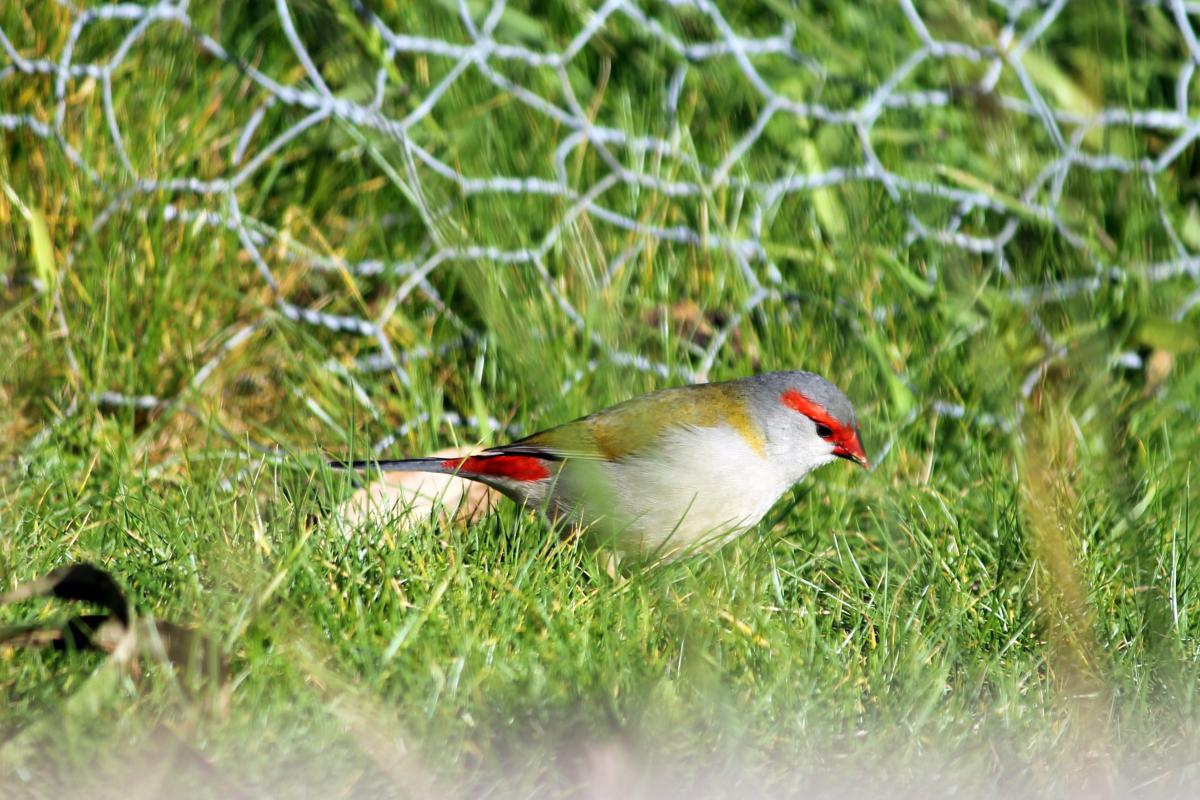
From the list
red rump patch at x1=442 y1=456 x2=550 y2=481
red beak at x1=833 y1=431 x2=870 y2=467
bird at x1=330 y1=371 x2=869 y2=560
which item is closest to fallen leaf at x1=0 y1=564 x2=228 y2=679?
bird at x1=330 y1=371 x2=869 y2=560

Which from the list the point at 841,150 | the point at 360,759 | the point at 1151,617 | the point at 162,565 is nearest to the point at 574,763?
the point at 360,759

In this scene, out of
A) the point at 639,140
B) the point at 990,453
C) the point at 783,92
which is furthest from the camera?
the point at 783,92

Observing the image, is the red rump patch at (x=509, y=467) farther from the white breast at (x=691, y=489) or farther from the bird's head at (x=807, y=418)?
the bird's head at (x=807, y=418)

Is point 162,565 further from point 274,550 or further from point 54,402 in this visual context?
point 54,402

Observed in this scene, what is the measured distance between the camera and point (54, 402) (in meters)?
3.12

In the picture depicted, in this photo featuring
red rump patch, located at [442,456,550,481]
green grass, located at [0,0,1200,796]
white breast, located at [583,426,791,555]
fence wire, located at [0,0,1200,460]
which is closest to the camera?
green grass, located at [0,0,1200,796]

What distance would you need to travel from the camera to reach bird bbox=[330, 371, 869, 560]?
2719mm

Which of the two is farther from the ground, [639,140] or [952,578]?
[639,140]

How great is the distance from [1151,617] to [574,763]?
0.75m

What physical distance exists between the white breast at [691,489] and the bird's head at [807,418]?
8 centimetres

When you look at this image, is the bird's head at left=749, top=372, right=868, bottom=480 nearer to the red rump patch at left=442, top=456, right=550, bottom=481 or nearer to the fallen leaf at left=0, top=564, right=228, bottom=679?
the red rump patch at left=442, top=456, right=550, bottom=481

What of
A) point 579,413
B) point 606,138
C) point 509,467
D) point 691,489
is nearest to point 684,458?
point 691,489

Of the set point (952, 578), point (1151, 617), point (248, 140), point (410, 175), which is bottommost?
point (952, 578)

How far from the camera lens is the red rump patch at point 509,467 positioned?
9.22 feet
